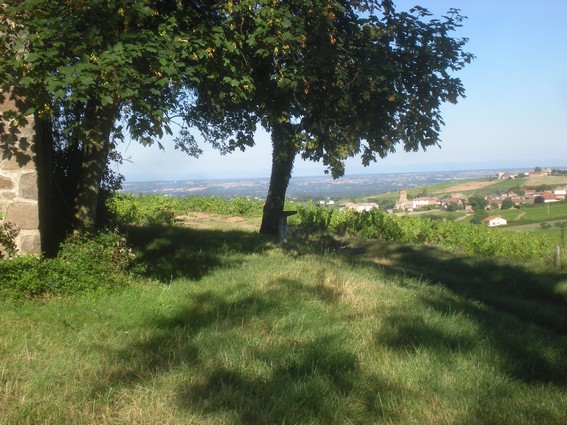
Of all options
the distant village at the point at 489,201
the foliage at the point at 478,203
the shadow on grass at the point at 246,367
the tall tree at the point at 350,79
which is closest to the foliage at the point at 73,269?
the shadow on grass at the point at 246,367

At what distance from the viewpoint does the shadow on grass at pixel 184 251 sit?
7257mm

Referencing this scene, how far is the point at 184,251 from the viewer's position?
8.70 m

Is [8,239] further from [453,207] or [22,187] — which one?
[453,207]

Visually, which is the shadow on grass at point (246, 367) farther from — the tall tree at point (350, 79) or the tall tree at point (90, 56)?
the tall tree at point (350, 79)

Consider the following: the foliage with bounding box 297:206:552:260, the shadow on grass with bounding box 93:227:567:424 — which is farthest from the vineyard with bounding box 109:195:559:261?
the shadow on grass with bounding box 93:227:567:424

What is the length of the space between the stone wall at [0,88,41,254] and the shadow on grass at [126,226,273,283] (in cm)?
126

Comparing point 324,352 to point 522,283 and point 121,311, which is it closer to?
point 121,311

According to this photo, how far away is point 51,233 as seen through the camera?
299 inches

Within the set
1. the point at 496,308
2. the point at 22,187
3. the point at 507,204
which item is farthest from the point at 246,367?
the point at 507,204

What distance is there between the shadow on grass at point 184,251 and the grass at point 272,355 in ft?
0.37

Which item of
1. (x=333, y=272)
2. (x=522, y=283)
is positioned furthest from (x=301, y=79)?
(x=522, y=283)

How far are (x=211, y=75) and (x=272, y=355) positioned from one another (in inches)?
139

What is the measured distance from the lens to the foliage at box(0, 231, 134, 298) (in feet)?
18.2

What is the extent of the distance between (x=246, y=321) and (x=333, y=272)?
2301 mm
